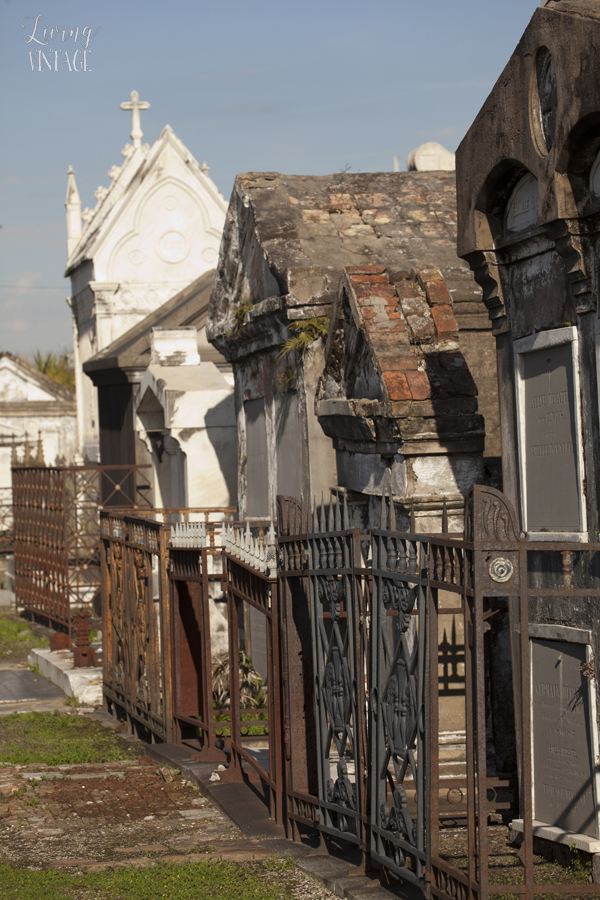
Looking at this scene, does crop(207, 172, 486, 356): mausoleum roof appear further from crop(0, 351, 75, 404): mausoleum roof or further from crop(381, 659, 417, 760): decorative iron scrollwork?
crop(0, 351, 75, 404): mausoleum roof

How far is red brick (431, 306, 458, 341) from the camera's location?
789 centimetres

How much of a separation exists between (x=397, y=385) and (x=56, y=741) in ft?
17.0

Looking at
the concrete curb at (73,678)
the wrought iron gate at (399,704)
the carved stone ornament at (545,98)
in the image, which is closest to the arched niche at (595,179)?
the carved stone ornament at (545,98)

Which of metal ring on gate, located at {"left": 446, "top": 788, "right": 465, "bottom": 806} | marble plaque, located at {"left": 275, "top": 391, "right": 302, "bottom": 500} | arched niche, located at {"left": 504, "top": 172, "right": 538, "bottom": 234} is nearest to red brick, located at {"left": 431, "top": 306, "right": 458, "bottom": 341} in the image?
arched niche, located at {"left": 504, "top": 172, "right": 538, "bottom": 234}

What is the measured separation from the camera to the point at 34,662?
15055 mm

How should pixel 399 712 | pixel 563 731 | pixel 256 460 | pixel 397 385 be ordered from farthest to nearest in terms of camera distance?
pixel 256 460, pixel 397 385, pixel 563 731, pixel 399 712

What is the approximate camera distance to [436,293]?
813cm

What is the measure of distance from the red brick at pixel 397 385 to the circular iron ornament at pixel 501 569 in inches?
129

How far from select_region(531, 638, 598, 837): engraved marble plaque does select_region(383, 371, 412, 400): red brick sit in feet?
6.67

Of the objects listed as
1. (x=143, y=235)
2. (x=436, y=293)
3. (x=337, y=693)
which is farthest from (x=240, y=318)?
(x=143, y=235)

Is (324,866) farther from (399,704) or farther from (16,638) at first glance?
(16,638)

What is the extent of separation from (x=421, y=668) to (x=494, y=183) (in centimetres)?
321

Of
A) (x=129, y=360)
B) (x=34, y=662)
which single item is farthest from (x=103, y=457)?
(x=34, y=662)

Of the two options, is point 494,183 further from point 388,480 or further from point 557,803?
point 557,803
